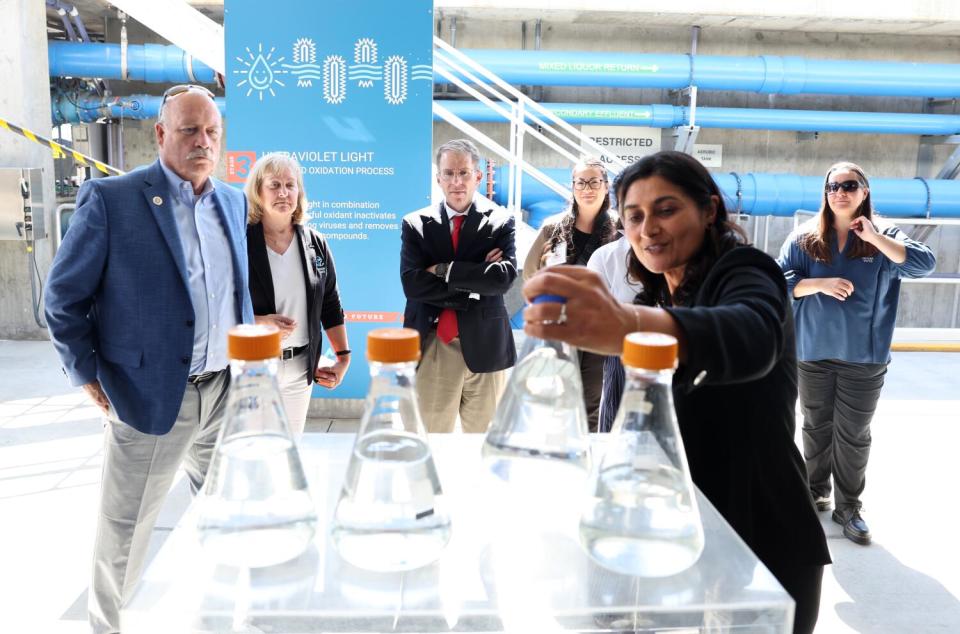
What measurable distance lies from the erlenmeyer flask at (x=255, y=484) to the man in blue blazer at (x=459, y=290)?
6.85ft

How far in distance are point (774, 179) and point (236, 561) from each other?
7.42m

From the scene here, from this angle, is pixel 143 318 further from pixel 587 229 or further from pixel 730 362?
pixel 587 229

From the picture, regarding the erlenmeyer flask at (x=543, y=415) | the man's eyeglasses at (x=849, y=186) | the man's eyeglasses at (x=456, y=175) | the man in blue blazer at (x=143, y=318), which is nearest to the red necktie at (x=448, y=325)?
the man's eyeglasses at (x=456, y=175)

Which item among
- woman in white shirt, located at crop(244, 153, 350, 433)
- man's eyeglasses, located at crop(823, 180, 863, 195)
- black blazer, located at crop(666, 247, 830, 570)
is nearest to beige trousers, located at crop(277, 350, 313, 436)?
woman in white shirt, located at crop(244, 153, 350, 433)

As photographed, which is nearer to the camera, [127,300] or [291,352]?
[127,300]

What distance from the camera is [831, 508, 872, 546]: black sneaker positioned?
2809 mm

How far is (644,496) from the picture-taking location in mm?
675

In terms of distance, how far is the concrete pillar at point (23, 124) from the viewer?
5.55 metres

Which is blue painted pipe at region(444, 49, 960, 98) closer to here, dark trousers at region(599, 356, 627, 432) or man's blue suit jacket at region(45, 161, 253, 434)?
man's blue suit jacket at region(45, 161, 253, 434)

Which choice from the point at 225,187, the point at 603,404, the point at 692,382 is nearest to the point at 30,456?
the point at 225,187

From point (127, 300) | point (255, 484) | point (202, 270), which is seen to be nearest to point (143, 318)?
point (127, 300)

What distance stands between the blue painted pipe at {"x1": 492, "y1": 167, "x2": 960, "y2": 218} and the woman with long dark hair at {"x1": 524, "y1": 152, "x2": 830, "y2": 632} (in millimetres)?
6129

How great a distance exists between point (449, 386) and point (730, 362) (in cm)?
222

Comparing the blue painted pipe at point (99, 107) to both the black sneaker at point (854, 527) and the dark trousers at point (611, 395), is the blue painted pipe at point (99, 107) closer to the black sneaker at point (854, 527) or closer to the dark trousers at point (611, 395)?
the dark trousers at point (611, 395)
